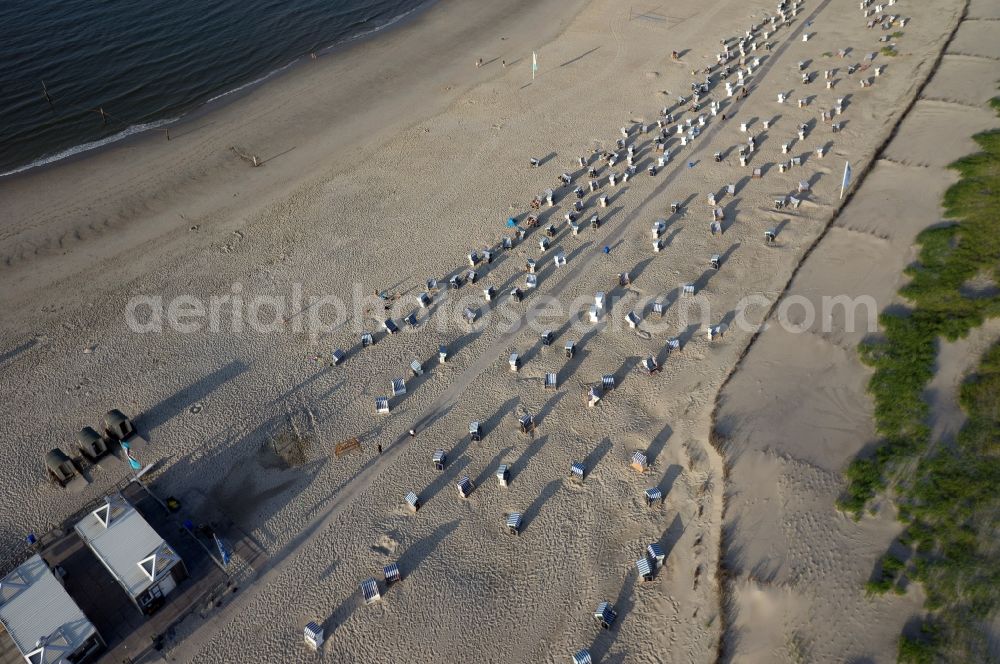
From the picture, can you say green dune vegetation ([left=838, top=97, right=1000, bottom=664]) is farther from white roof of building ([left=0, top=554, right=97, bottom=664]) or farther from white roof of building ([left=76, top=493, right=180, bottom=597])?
white roof of building ([left=0, top=554, right=97, bottom=664])

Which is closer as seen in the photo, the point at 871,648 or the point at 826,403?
the point at 871,648

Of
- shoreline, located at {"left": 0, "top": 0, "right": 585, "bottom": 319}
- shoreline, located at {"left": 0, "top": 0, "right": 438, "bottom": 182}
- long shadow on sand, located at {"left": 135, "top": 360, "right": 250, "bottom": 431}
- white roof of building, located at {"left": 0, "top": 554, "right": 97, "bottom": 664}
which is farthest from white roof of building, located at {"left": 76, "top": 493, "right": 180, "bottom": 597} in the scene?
shoreline, located at {"left": 0, "top": 0, "right": 438, "bottom": 182}

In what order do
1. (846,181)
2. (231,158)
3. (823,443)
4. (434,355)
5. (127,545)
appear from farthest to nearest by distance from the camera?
(231,158) → (846,181) → (434,355) → (823,443) → (127,545)

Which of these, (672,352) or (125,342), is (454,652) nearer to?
(672,352)

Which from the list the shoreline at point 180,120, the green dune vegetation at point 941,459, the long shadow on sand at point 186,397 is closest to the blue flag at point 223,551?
the long shadow on sand at point 186,397

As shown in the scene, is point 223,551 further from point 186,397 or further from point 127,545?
point 186,397

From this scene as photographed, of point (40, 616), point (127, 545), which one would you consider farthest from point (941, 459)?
point (40, 616)

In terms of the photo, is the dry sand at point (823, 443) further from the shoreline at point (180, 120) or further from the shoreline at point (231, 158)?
the shoreline at point (180, 120)

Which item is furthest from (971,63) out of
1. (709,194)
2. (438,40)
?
(438,40)
